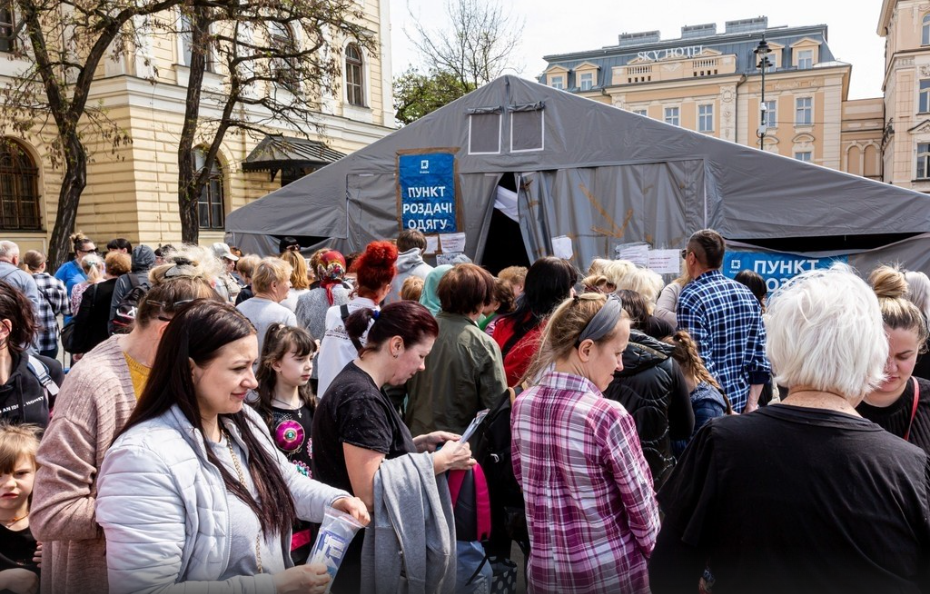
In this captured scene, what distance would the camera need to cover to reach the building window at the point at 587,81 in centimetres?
5859

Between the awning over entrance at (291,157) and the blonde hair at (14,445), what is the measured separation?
18.9 m

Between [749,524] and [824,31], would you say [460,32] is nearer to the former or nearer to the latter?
[749,524]

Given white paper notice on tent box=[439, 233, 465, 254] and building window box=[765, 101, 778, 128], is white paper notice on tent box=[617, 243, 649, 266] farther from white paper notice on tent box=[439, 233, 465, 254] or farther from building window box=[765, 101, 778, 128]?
building window box=[765, 101, 778, 128]

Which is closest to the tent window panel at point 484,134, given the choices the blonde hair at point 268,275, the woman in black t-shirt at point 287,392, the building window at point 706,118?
the blonde hair at point 268,275

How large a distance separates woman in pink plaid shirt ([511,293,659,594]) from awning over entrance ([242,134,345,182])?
1939 centimetres

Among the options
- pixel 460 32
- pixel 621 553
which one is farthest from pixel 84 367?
pixel 460 32

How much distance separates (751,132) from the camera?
5044 centimetres

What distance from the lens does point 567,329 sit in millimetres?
2520

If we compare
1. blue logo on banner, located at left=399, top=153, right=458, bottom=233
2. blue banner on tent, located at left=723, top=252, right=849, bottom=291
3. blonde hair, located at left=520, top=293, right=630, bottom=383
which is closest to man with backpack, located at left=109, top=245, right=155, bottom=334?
blonde hair, located at left=520, top=293, right=630, bottom=383

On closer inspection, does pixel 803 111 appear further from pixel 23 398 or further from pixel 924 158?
pixel 23 398

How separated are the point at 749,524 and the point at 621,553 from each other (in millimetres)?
820

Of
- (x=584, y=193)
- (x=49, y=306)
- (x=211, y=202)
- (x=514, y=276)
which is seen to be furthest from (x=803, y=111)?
(x=49, y=306)

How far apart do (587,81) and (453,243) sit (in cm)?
5381

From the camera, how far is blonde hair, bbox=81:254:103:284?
8109mm
